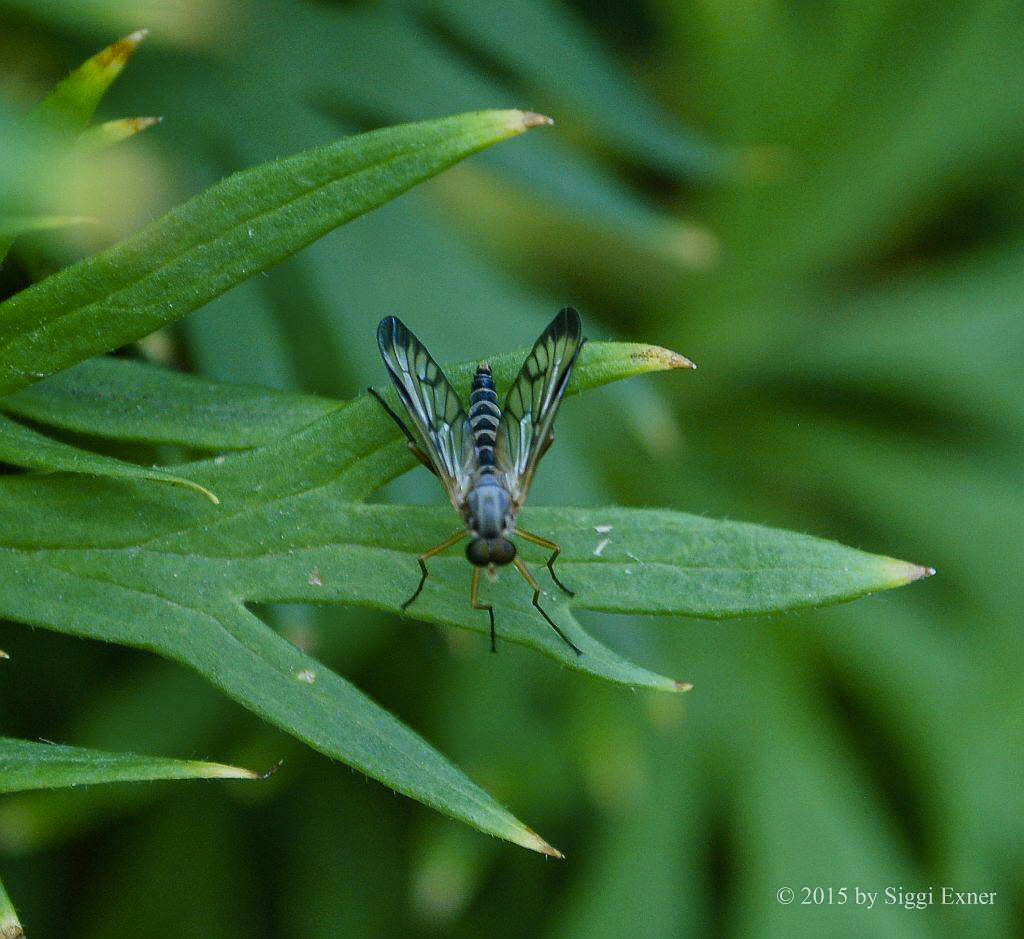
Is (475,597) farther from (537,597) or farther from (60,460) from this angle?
(60,460)

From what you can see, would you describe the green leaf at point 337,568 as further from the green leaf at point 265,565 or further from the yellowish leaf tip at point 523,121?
the yellowish leaf tip at point 523,121

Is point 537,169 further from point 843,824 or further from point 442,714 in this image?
point 843,824

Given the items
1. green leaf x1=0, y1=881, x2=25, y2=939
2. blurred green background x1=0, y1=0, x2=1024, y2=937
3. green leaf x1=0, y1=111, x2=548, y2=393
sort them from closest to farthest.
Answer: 1. green leaf x1=0, y1=881, x2=25, y2=939
2. green leaf x1=0, y1=111, x2=548, y2=393
3. blurred green background x1=0, y1=0, x2=1024, y2=937

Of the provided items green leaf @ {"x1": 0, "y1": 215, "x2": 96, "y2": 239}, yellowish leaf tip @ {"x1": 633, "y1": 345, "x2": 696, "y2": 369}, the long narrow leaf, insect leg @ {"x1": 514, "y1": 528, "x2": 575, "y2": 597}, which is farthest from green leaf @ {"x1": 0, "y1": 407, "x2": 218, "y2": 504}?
yellowish leaf tip @ {"x1": 633, "y1": 345, "x2": 696, "y2": 369}

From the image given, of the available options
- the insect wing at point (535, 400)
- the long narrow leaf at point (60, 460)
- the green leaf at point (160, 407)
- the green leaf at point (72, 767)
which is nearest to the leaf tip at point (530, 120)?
the insect wing at point (535, 400)

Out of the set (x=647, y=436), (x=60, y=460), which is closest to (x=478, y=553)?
(x=60, y=460)

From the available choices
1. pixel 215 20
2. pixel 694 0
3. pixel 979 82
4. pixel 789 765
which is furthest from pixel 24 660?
pixel 979 82

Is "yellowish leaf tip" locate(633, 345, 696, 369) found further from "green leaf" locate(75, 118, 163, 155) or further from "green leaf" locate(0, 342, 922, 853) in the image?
"green leaf" locate(75, 118, 163, 155)
